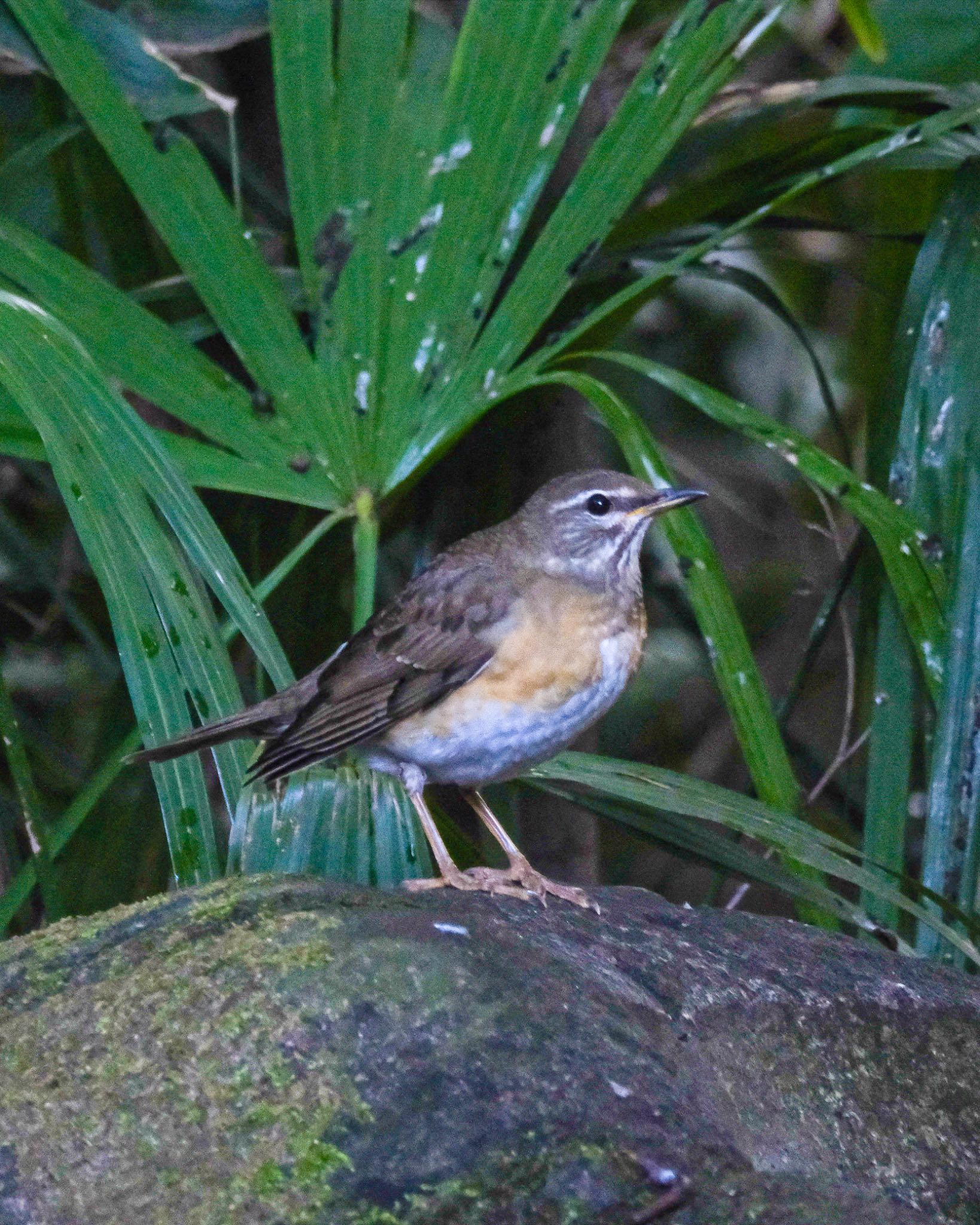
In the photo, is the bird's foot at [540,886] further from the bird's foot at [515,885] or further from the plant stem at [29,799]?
the plant stem at [29,799]

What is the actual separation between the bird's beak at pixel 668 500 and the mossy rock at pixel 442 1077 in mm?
1336

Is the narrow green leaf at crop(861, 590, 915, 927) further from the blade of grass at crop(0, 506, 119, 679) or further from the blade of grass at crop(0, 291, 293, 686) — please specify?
the blade of grass at crop(0, 506, 119, 679)

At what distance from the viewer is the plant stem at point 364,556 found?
4059mm

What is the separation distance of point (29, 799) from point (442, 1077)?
1.51 meters

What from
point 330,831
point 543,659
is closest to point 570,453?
point 543,659

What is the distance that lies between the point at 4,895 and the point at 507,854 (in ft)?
4.02

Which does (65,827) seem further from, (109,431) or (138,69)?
(138,69)

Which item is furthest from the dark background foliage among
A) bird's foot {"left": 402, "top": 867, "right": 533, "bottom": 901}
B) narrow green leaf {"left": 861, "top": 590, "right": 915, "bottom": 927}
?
bird's foot {"left": 402, "top": 867, "right": 533, "bottom": 901}

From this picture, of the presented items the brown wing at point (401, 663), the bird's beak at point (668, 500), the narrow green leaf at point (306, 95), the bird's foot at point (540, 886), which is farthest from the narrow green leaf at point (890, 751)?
the narrow green leaf at point (306, 95)

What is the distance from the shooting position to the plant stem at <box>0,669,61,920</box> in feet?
10.3

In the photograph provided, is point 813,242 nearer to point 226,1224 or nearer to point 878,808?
point 878,808

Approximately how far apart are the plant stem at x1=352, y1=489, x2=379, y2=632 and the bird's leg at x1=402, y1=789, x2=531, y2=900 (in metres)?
0.56

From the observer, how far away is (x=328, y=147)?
4.36 m

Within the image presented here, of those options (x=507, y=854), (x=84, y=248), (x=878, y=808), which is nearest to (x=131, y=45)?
(x=84, y=248)
